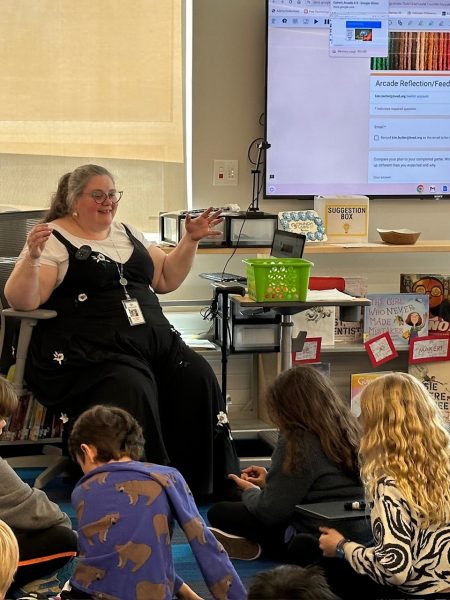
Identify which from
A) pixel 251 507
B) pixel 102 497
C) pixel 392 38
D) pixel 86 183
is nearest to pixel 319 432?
pixel 251 507

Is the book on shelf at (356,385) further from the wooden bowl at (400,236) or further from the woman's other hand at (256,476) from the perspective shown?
the woman's other hand at (256,476)

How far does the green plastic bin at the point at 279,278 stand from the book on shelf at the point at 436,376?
123 centimetres

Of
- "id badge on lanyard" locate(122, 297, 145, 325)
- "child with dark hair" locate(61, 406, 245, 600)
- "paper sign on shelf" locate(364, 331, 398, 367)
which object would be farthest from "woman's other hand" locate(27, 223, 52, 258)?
"paper sign on shelf" locate(364, 331, 398, 367)

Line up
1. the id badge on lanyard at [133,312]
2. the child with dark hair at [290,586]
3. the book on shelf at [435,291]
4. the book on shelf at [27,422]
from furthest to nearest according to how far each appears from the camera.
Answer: the book on shelf at [435,291] < the book on shelf at [27,422] < the id badge on lanyard at [133,312] < the child with dark hair at [290,586]

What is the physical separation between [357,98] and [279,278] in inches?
54.3

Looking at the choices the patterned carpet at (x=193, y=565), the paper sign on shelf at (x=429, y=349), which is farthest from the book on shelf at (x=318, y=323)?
the patterned carpet at (x=193, y=565)

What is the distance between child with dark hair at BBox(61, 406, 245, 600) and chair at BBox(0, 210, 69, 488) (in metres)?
1.37

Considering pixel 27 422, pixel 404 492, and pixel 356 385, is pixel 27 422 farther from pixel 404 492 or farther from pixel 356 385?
pixel 404 492

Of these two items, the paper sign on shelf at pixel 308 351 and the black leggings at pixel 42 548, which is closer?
the black leggings at pixel 42 548

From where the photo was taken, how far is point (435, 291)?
4.66 metres

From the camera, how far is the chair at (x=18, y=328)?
3.51 metres

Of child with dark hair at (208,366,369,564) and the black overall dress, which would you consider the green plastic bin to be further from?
Result: child with dark hair at (208,366,369,564)

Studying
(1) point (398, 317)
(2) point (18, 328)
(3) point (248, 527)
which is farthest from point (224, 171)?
(3) point (248, 527)

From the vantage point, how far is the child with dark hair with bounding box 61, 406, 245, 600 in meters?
2.11
